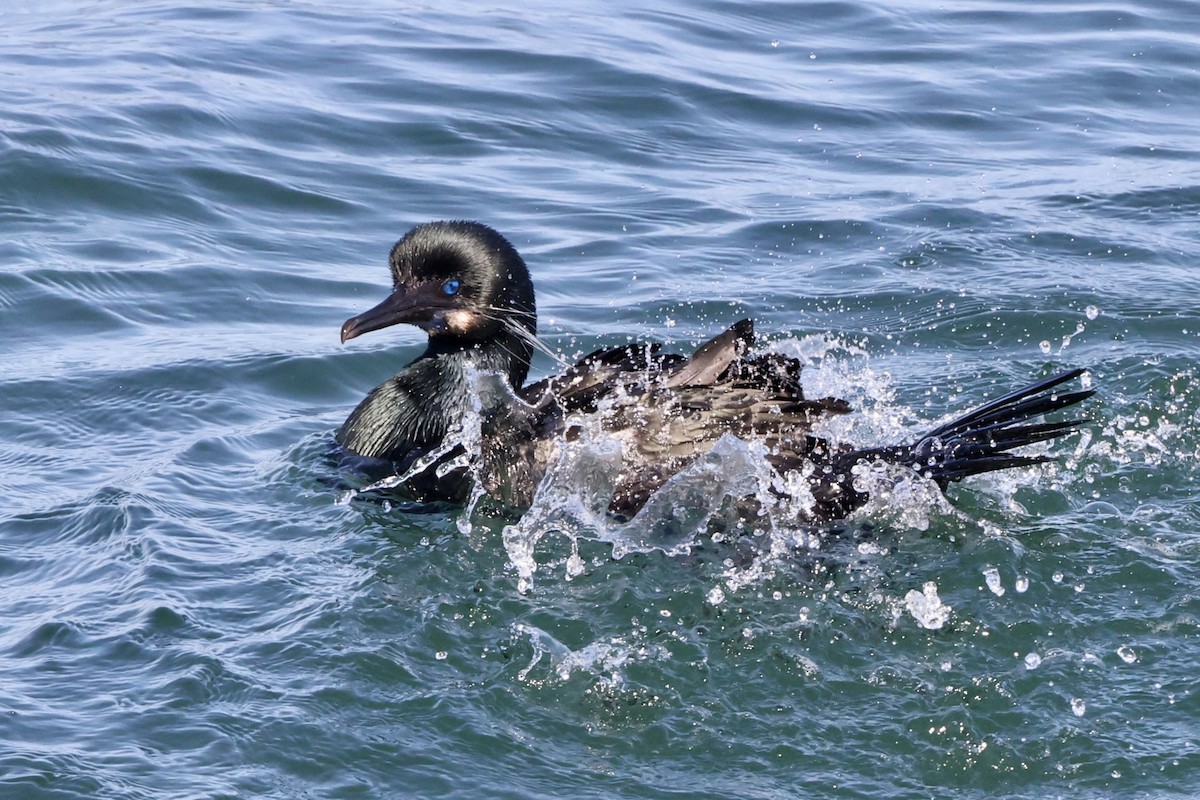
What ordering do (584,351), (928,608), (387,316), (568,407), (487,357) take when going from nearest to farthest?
(928,608) → (568,407) → (387,316) → (487,357) → (584,351)

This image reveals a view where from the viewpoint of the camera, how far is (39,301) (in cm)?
877

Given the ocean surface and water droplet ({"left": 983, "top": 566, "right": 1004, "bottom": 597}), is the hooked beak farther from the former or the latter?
water droplet ({"left": 983, "top": 566, "right": 1004, "bottom": 597})

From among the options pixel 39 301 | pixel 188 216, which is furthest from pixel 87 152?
pixel 39 301

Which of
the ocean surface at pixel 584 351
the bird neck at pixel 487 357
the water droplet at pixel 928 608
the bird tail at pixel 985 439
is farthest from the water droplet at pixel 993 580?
the bird neck at pixel 487 357

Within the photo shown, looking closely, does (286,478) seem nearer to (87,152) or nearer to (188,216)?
(188,216)

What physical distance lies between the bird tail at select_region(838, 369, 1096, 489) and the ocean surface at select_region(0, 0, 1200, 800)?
126 mm

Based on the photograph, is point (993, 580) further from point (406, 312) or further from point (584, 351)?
point (584, 351)

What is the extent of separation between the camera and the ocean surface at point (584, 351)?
479 cm

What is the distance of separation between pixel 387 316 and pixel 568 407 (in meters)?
0.94

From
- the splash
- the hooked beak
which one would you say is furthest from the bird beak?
the splash

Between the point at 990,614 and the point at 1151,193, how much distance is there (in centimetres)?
585

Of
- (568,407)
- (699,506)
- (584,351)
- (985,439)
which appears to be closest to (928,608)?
(985,439)

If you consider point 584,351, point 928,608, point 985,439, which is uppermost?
point 985,439

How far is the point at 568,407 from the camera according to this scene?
20.1ft
